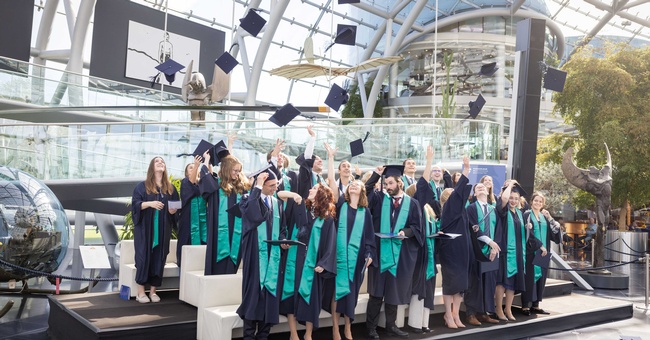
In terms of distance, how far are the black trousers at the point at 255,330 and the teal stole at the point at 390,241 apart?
49.5 inches

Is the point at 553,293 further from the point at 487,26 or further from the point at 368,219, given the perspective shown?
the point at 487,26

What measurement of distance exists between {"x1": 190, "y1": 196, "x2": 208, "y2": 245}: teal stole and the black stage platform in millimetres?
663

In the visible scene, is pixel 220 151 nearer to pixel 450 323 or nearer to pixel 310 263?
pixel 310 263

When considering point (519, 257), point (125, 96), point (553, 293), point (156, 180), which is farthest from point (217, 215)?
point (125, 96)

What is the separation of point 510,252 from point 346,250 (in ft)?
8.02

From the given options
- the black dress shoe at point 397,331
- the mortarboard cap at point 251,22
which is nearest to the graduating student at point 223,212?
the black dress shoe at point 397,331

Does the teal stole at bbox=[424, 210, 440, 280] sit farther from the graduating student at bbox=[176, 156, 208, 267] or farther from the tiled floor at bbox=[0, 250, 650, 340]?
the graduating student at bbox=[176, 156, 208, 267]

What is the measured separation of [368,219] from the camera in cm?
544

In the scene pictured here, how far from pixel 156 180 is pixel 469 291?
11.4 ft

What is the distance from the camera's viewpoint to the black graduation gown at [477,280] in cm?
636

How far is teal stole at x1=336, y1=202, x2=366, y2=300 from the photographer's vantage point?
5.22 m

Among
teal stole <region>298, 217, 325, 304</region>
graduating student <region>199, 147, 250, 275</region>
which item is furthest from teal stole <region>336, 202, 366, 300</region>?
graduating student <region>199, 147, 250, 275</region>

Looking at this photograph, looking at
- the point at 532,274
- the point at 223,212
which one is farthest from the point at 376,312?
the point at 532,274

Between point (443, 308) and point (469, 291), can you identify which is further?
point (443, 308)
